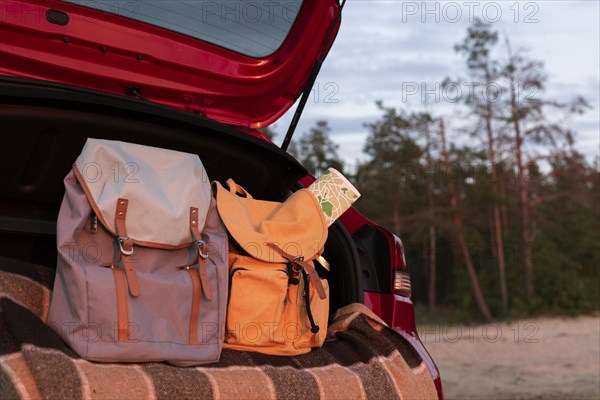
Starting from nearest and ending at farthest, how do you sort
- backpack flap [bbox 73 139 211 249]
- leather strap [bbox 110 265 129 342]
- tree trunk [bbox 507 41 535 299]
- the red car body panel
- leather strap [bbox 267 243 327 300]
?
1. leather strap [bbox 110 265 129 342]
2. backpack flap [bbox 73 139 211 249]
3. leather strap [bbox 267 243 327 300]
4. the red car body panel
5. tree trunk [bbox 507 41 535 299]

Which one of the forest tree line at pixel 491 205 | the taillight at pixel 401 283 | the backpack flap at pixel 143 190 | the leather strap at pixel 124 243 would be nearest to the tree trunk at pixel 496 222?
the forest tree line at pixel 491 205

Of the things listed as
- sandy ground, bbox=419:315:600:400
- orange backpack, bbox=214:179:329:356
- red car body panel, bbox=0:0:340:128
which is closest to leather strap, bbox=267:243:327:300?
orange backpack, bbox=214:179:329:356

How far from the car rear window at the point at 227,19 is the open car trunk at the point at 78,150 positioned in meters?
0.45

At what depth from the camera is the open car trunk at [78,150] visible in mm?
1824

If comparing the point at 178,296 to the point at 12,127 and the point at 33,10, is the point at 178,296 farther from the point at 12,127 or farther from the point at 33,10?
the point at 33,10

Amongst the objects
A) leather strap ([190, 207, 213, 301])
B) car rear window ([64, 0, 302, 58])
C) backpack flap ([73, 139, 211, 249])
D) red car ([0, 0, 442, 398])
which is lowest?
leather strap ([190, 207, 213, 301])

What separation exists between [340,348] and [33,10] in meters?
1.30

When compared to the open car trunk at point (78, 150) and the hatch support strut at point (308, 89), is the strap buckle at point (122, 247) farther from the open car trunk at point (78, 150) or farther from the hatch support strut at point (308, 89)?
the hatch support strut at point (308, 89)

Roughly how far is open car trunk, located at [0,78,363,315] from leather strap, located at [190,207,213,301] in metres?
0.19

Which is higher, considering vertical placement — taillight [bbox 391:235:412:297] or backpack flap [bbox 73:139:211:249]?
backpack flap [bbox 73:139:211:249]

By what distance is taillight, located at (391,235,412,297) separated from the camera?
2146 mm

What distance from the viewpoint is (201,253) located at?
1805 millimetres

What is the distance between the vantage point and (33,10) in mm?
2021

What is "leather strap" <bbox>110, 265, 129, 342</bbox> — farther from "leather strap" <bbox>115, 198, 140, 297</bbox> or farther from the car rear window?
the car rear window
